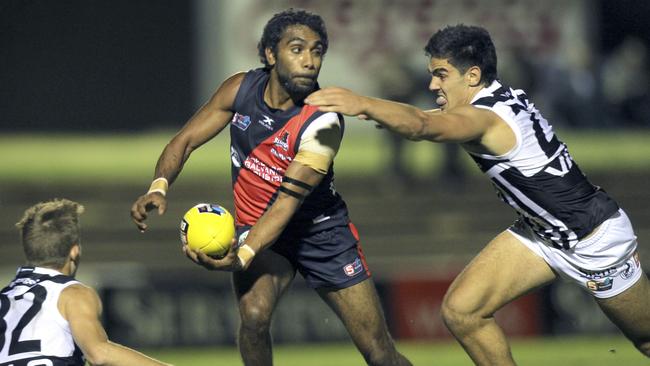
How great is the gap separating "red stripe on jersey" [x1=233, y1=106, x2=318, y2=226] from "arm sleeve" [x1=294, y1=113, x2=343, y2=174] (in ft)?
0.24

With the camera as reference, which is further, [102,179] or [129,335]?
[102,179]

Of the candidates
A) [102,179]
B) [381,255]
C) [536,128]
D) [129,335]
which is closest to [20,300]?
[536,128]

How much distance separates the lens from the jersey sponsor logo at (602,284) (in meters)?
7.63

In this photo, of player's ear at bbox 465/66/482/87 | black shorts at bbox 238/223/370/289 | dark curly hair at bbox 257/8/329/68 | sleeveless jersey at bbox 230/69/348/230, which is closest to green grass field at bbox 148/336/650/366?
black shorts at bbox 238/223/370/289

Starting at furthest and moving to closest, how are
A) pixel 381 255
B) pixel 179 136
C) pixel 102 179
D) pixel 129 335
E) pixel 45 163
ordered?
1. pixel 45 163
2. pixel 102 179
3. pixel 381 255
4. pixel 129 335
5. pixel 179 136

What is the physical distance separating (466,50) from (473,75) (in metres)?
0.15

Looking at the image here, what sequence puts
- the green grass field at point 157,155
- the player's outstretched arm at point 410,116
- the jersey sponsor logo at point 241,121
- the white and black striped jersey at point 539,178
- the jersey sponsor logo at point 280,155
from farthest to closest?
1. the green grass field at point 157,155
2. the jersey sponsor logo at point 241,121
3. the jersey sponsor logo at point 280,155
4. the white and black striped jersey at point 539,178
5. the player's outstretched arm at point 410,116

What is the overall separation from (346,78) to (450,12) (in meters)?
2.01

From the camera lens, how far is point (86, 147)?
21.1m

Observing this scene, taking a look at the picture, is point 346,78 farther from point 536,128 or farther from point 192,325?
point 536,128

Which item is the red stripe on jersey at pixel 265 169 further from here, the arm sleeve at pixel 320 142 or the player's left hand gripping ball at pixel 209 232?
the player's left hand gripping ball at pixel 209 232

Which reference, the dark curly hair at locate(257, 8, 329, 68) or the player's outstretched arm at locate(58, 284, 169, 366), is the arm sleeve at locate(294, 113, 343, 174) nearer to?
the dark curly hair at locate(257, 8, 329, 68)

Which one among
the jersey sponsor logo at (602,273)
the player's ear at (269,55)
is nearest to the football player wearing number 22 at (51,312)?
the player's ear at (269,55)

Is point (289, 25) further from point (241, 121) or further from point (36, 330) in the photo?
point (36, 330)
